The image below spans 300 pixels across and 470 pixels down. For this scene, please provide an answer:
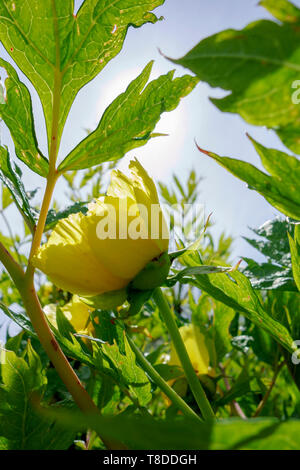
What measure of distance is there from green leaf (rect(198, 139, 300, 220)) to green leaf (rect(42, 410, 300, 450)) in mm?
154

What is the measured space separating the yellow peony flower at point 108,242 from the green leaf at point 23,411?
0.26ft

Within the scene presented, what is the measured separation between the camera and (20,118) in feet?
1.30

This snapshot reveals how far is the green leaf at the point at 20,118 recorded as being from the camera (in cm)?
39

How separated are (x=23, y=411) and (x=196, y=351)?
29cm

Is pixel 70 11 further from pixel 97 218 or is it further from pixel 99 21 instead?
pixel 97 218

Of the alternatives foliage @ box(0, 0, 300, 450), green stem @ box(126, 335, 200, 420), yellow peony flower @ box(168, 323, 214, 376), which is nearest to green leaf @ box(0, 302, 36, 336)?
foliage @ box(0, 0, 300, 450)

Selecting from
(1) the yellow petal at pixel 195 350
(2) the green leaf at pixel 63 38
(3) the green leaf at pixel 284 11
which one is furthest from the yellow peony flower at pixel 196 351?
(3) the green leaf at pixel 284 11

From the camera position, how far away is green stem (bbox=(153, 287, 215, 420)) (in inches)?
13.9

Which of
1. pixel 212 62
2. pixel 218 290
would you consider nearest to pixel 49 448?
pixel 218 290

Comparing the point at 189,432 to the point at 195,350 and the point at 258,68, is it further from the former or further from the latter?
the point at 195,350

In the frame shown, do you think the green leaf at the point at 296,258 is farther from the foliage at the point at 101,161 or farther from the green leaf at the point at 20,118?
the green leaf at the point at 20,118

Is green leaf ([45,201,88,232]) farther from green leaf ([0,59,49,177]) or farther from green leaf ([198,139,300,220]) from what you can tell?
green leaf ([198,139,300,220])
